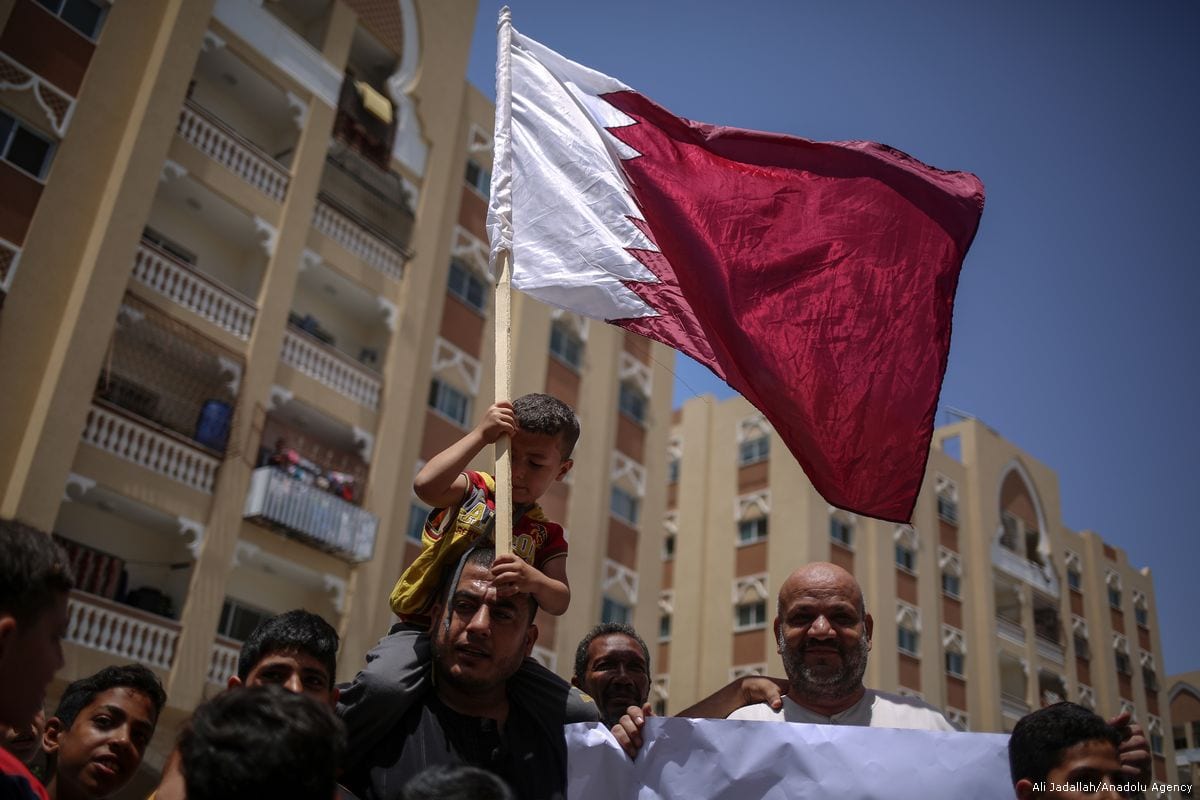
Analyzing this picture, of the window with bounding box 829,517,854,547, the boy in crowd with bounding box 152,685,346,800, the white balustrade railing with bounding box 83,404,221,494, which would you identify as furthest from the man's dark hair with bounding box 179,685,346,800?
the window with bounding box 829,517,854,547

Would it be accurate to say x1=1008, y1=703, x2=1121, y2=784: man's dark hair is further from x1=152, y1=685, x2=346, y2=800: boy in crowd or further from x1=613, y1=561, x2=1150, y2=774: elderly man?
x1=152, y1=685, x2=346, y2=800: boy in crowd

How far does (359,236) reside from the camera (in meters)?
21.4

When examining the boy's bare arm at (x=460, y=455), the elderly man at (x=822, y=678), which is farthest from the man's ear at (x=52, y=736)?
the elderly man at (x=822, y=678)

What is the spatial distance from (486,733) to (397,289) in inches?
745

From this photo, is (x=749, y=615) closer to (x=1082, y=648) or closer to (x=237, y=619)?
(x=1082, y=648)

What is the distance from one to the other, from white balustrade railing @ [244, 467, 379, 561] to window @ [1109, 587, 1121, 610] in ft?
113

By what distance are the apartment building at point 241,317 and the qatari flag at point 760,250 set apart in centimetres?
1201

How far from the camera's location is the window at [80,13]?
16.9m

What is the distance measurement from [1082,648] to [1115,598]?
3.97 metres

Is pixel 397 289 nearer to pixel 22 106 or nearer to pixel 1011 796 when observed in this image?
pixel 22 106

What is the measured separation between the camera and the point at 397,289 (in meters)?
21.9

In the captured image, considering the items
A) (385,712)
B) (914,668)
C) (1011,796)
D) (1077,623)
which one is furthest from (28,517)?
(1077,623)

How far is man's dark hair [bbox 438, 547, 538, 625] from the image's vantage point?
3686mm

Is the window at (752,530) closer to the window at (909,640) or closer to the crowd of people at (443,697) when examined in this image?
the window at (909,640)
